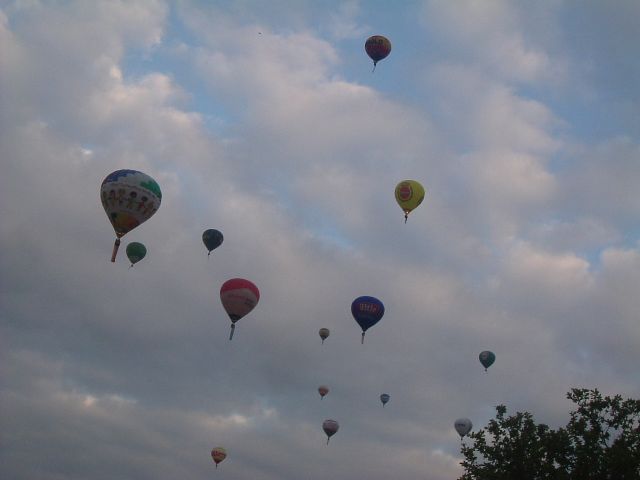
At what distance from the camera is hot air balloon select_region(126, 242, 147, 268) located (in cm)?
6400

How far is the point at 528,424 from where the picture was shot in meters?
43.2

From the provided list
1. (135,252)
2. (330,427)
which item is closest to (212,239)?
(135,252)

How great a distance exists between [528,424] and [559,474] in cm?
376

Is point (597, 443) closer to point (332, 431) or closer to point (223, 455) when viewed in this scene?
point (332, 431)

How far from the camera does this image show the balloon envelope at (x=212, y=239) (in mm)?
63000

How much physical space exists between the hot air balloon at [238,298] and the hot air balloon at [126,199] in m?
8.78

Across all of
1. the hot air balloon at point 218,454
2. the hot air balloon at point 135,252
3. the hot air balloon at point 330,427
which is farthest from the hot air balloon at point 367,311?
the hot air balloon at point 218,454

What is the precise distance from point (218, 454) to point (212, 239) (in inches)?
1583

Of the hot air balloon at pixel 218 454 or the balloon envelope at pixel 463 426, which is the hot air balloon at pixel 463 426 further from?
the hot air balloon at pixel 218 454

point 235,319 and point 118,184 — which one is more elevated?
point 118,184

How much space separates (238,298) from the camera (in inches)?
2141

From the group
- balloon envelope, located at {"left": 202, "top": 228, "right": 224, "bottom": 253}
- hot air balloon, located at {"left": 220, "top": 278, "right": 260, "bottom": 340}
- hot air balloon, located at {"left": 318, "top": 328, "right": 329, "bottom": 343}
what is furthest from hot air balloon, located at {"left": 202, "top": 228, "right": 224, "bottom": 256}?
hot air balloon, located at {"left": 318, "top": 328, "right": 329, "bottom": 343}

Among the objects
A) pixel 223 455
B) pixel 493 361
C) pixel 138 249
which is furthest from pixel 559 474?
pixel 223 455

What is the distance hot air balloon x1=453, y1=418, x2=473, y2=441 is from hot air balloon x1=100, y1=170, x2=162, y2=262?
43.2m
